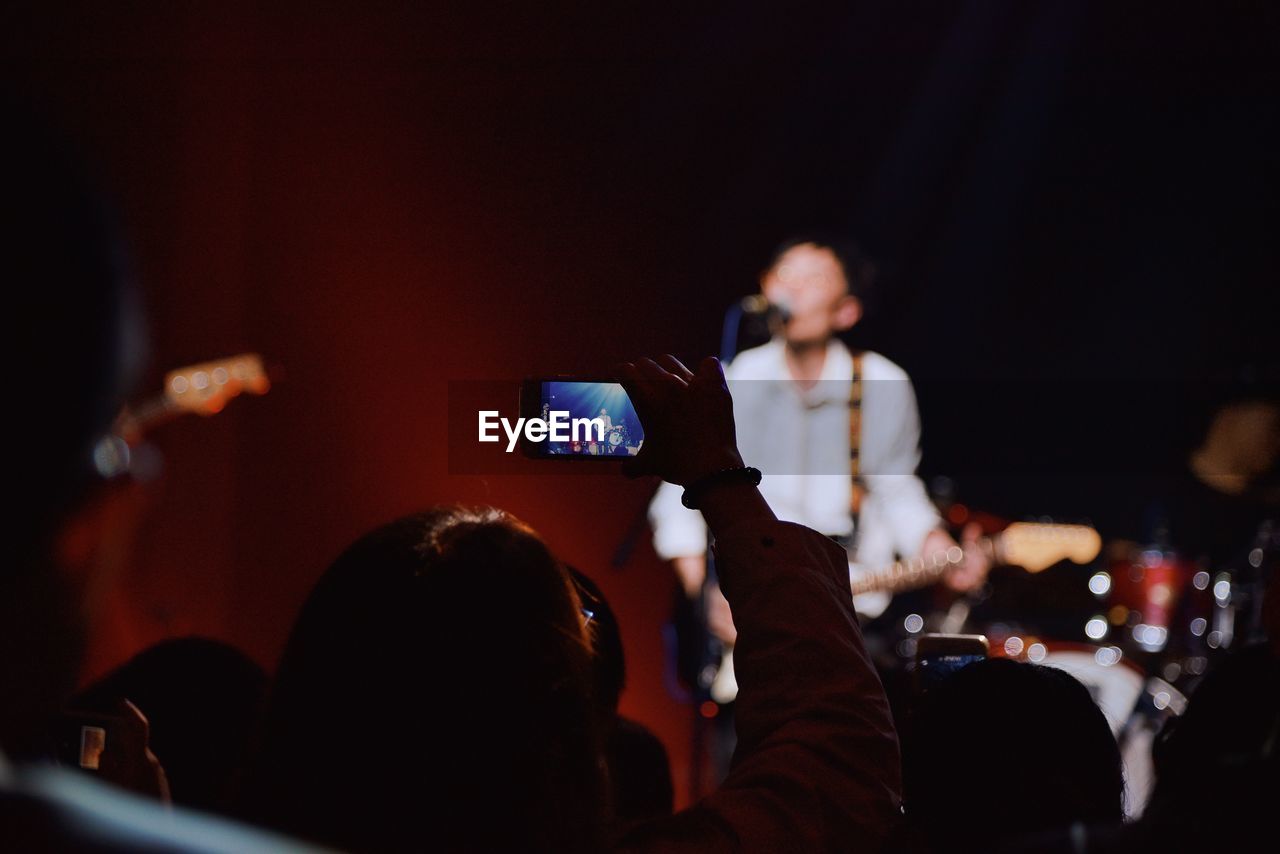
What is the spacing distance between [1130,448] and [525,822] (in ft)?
19.0

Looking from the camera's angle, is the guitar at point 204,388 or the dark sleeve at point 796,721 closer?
the dark sleeve at point 796,721

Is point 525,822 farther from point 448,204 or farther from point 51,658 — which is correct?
point 448,204

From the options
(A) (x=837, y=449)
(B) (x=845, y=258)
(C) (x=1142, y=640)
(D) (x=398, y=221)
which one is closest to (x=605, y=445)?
(D) (x=398, y=221)

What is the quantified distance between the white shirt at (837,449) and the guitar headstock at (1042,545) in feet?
1.62

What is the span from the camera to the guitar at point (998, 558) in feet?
13.8

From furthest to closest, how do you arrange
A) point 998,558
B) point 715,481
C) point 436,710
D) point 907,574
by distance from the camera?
point 998,558 < point 907,574 < point 715,481 < point 436,710

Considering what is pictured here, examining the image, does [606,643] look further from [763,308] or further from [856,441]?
[856,441]

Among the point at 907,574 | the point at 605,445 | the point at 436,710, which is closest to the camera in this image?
the point at 436,710

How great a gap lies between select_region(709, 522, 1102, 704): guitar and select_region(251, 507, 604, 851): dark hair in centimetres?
339

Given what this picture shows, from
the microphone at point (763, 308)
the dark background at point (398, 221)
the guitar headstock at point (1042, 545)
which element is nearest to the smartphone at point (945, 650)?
the dark background at point (398, 221)

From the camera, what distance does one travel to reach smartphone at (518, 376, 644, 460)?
51.6 inches

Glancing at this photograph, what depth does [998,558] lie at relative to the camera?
4598 millimetres

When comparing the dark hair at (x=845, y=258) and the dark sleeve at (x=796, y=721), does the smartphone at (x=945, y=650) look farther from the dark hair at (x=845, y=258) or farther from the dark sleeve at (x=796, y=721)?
the dark hair at (x=845, y=258)

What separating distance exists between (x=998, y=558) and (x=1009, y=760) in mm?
3760
